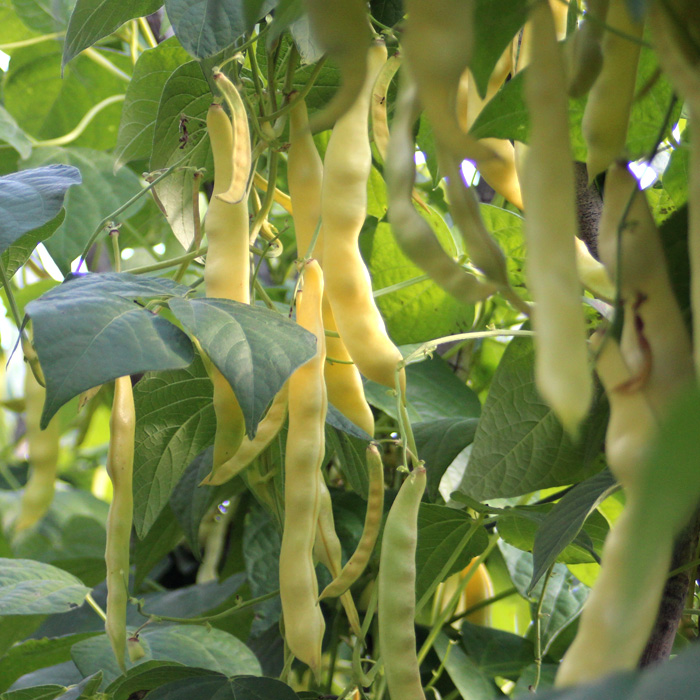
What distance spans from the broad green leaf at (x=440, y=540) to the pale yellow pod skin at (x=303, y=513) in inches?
8.4

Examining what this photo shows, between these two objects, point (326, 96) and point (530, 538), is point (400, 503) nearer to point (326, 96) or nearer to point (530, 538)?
point (530, 538)

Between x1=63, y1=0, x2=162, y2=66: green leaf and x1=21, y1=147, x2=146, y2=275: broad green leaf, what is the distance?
1.24ft

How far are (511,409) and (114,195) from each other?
707 mm

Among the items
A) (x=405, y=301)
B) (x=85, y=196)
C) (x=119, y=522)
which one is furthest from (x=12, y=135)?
(x=119, y=522)

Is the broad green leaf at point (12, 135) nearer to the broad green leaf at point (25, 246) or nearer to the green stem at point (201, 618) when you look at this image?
the broad green leaf at point (25, 246)

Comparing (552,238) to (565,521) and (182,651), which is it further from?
(182,651)

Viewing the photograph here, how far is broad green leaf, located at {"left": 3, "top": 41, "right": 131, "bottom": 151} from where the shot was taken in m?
1.27

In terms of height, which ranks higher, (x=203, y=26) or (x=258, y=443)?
(x=203, y=26)

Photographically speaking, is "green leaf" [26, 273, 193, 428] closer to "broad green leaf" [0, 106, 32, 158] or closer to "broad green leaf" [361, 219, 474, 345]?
"broad green leaf" [361, 219, 474, 345]

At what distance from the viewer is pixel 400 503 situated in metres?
0.49

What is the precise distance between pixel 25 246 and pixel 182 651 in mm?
425

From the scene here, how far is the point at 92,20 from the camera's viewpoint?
0.62 meters

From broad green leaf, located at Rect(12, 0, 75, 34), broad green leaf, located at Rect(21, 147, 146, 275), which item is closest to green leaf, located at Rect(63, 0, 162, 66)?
broad green leaf, located at Rect(21, 147, 146, 275)

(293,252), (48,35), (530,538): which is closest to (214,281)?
(530,538)
